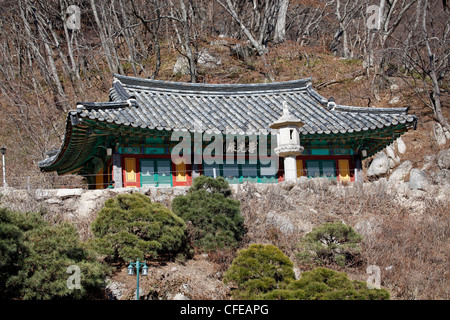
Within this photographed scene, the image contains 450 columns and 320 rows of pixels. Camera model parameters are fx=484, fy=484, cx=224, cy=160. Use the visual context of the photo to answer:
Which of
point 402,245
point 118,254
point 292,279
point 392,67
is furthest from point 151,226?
point 392,67

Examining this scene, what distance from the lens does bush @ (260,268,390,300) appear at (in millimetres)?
7691

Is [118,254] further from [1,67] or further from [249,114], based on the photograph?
[1,67]

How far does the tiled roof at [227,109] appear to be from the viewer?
15500 millimetres

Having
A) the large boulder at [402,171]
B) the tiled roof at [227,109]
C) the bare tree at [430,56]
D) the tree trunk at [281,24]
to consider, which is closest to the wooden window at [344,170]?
the tiled roof at [227,109]

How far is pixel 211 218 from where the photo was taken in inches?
448

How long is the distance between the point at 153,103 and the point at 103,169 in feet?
9.98

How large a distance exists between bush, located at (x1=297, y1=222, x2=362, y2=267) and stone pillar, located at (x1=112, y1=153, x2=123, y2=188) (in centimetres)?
668

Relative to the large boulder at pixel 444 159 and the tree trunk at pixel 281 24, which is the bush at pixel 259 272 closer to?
the large boulder at pixel 444 159

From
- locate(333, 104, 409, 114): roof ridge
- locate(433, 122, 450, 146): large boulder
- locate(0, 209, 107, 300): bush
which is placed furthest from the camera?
locate(433, 122, 450, 146): large boulder

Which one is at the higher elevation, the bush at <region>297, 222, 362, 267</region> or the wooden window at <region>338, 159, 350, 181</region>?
the wooden window at <region>338, 159, 350, 181</region>

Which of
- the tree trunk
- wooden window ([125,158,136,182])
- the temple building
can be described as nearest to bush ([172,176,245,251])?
the temple building

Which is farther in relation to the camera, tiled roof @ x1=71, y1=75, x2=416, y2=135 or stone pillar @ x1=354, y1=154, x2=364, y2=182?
stone pillar @ x1=354, y1=154, x2=364, y2=182

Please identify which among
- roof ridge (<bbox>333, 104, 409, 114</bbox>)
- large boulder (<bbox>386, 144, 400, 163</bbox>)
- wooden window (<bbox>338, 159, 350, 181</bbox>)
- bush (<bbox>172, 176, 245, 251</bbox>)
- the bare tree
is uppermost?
the bare tree

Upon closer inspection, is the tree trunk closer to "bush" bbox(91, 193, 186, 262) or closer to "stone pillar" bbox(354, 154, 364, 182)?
"stone pillar" bbox(354, 154, 364, 182)
